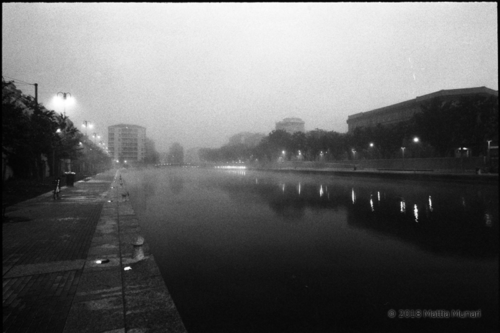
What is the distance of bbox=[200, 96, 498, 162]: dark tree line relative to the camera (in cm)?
3562

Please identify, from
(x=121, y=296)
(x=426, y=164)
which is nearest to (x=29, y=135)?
(x=121, y=296)

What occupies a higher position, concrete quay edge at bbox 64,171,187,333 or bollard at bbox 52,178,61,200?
bollard at bbox 52,178,61,200

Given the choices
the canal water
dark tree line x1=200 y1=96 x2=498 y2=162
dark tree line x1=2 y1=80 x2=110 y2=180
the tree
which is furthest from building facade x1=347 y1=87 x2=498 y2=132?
the canal water

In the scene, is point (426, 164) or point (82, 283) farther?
point (426, 164)

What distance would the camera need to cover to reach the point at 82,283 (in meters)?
4.75

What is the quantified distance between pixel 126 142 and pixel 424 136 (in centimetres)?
17959

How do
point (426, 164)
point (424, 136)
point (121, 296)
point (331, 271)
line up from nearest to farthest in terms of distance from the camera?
point (121, 296), point (331, 271), point (426, 164), point (424, 136)

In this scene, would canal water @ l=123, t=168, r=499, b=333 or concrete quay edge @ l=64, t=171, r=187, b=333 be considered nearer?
concrete quay edge @ l=64, t=171, r=187, b=333

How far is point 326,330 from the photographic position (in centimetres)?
379

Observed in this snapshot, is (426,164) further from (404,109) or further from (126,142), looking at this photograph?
(126,142)

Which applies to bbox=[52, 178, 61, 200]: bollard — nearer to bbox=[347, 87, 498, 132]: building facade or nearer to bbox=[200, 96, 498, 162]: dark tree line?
bbox=[200, 96, 498, 162]: dark tree line

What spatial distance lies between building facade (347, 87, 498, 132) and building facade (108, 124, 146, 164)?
140m

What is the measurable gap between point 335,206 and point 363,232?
4921mm

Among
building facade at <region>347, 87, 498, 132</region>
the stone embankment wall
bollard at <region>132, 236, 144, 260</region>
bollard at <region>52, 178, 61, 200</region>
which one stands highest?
building facade at <region>347, 87, 498, 132</region>
